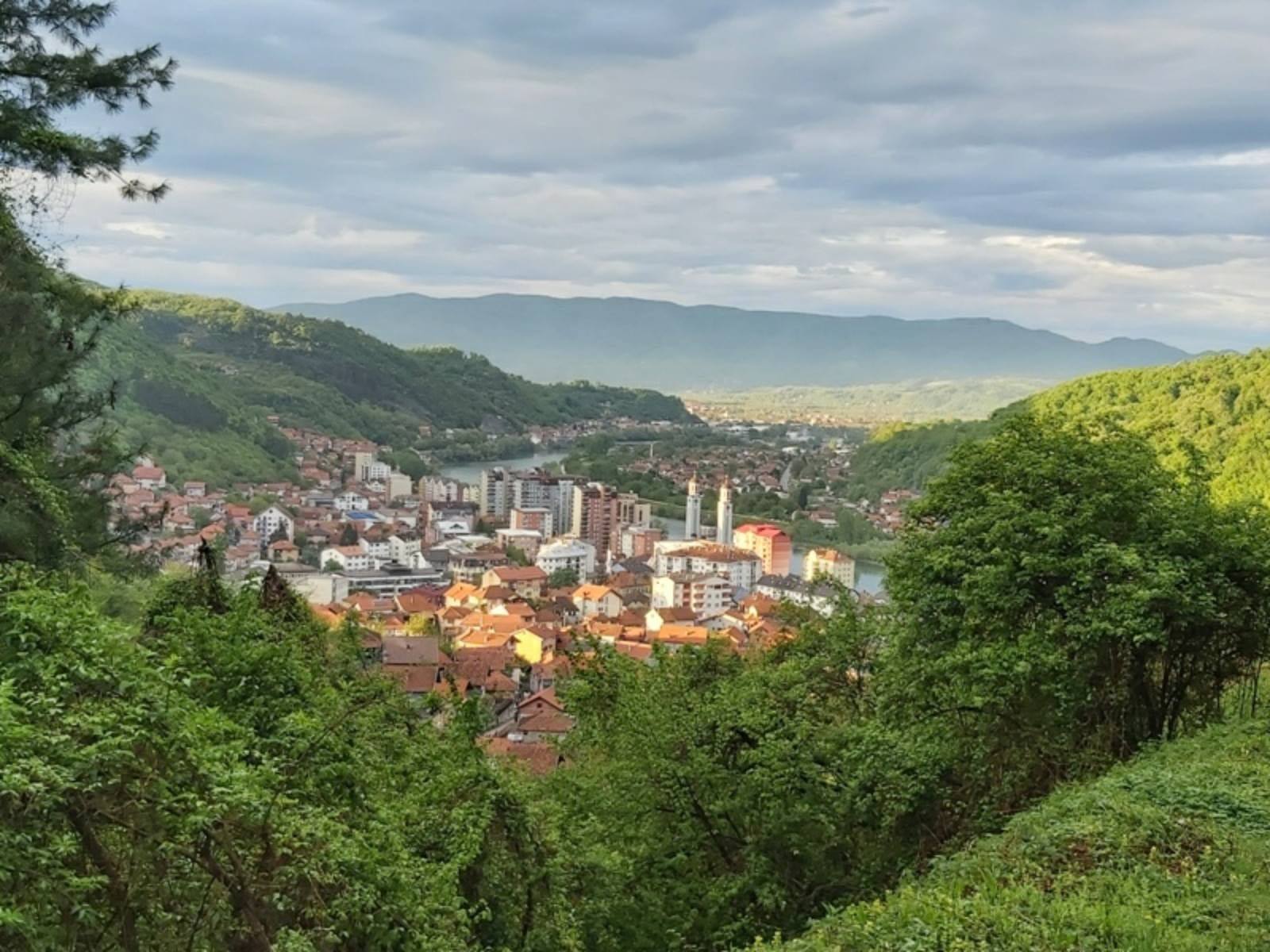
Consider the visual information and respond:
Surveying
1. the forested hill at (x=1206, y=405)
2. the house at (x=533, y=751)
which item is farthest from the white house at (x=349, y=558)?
the house at (x=533, y=751)

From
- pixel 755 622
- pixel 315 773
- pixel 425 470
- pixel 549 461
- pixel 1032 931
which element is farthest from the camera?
pixel 549 461

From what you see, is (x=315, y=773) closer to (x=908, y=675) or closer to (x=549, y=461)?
(x=908, y=675)

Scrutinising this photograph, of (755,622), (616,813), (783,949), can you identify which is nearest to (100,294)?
(616,813)

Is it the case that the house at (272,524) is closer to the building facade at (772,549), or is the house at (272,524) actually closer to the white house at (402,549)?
the white house at (402,549)

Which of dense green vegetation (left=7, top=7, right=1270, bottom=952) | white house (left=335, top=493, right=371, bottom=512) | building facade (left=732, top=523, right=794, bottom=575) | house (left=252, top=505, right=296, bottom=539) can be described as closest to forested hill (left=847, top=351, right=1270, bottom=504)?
dense green vegetation (left=7, top=7, right=1270, bottom=952)

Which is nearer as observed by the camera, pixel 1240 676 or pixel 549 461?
pixel 1240 676

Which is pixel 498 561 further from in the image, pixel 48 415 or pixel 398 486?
pixel 48 415

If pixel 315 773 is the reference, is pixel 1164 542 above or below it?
above

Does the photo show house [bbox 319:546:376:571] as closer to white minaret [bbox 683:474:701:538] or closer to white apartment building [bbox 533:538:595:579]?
white apartment building [bbox 533:538:595:579]
